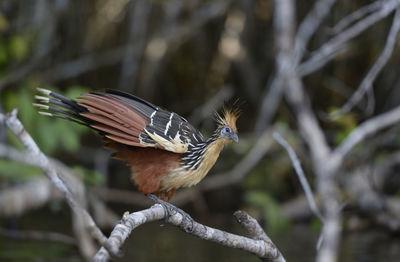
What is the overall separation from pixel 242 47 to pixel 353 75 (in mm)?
1611

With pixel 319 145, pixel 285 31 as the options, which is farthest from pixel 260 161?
pixel 319 145

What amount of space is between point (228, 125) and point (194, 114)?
4.85 m

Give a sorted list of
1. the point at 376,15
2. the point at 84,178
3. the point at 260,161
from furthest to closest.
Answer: the point at 260,161, the point at 84,178, the point at 376,15

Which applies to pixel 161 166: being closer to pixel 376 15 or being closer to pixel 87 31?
pixel 376 15

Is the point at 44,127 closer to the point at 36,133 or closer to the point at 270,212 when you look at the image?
the point at 36,133

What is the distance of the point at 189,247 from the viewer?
230 inches

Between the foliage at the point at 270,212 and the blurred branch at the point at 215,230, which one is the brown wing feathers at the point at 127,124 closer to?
the blurred branch at the point at 215,230

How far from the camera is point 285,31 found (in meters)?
4.05

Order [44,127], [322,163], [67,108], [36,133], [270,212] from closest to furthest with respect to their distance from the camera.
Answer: [322,163] < [67,108] < [44,127] < [36,133] < [270,212]

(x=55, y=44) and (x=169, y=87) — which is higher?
(x=169, y=87)

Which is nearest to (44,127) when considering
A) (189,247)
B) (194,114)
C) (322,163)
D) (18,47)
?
(18,47)

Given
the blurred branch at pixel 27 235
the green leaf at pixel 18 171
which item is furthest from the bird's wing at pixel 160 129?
the green leaf at pixel 18 171

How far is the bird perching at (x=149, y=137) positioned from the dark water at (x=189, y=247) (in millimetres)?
2170

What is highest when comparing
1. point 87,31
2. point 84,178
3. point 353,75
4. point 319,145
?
point 353,75
